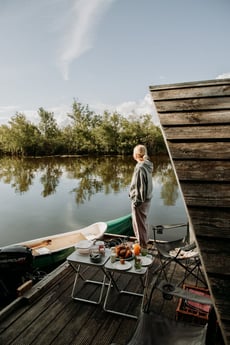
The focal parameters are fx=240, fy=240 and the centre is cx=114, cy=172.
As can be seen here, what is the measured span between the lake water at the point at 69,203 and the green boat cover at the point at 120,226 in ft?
3.66

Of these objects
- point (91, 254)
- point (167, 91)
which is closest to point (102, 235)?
point (91, 254)

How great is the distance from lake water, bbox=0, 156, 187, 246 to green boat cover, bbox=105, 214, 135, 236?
3.66 ft

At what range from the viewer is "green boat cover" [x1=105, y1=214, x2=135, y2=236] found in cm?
576

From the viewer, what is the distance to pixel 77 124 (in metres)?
39.2

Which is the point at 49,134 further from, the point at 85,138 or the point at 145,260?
the point at 145,260

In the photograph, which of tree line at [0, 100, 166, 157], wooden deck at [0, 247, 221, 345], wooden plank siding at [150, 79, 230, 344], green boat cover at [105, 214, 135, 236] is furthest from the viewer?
tree line at [0, 100, 166, 157]

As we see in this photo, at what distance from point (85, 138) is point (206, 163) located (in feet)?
118

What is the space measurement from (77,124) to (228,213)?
3982 cm

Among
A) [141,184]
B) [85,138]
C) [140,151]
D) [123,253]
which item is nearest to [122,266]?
[123,253]

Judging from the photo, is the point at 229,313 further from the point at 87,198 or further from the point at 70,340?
the point at 87,198

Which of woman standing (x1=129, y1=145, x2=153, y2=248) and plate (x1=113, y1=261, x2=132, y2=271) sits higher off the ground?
woman standing (x1=129, y1=145, x2=153, y2=248)

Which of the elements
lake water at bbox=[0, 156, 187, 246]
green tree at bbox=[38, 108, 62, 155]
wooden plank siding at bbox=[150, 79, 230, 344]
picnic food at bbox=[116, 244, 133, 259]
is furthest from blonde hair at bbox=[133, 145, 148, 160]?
green tree at bbox=[38, 108, 62, 155]

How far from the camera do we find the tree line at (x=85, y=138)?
35.1 meters

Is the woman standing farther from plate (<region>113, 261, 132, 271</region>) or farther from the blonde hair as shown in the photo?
plate (<region>113, 261, 132, 271</region>)
